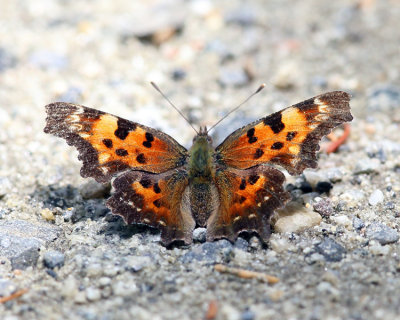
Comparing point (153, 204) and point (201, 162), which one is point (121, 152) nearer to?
point (153, 204)

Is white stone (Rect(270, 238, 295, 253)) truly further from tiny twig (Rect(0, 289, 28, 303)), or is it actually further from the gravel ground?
tiny twig (Rect(0, 289, 28, 303))

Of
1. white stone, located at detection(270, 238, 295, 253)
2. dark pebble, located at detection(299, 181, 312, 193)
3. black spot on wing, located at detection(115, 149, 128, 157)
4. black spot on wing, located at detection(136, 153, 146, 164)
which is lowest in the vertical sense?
white stone, located at detection(270, 238, 295, 253)

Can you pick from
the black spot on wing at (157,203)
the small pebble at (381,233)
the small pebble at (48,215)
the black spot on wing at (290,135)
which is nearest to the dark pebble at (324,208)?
the small pebble at (381,233)

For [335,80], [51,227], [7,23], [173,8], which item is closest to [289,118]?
[51,227]

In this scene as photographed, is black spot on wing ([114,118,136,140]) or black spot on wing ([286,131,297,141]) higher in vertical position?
black spot on wing ([114,118,136,140])

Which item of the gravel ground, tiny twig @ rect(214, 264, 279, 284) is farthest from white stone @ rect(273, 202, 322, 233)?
tiny twig @ rect(214, 264, 279, 284)
